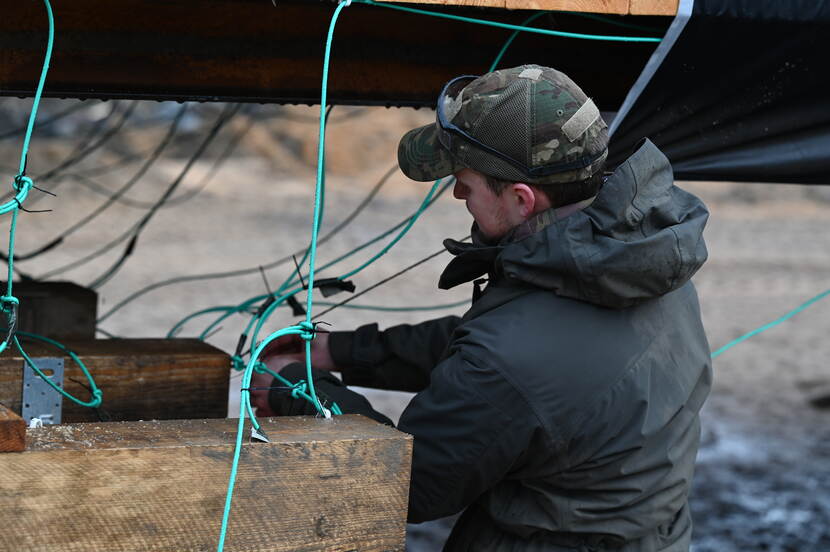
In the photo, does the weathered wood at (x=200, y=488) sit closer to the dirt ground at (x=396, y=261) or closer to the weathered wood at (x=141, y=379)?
the weathered wood at (x=141, y=379)

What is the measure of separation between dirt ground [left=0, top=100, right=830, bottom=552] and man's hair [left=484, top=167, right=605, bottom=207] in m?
2.96

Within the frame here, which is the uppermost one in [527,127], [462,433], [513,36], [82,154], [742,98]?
[513,36]

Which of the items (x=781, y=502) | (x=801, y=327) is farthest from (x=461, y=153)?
(x=801, y=327)

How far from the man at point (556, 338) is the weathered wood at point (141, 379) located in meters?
0.57

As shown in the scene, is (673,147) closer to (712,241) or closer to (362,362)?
(362,362)

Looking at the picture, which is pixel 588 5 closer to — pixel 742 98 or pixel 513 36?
pixel 513 36

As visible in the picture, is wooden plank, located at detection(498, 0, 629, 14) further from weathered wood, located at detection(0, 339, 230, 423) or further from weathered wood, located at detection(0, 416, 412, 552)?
weathered wood, located at detection(0, 339, 230, 423)

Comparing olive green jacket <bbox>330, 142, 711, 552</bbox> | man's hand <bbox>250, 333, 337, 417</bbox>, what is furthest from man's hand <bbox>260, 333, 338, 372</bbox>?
olive green jacket <bbox>330, 142, 711, 552</bbox>

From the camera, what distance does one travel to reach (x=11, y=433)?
147 cm

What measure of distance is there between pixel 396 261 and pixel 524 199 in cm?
956

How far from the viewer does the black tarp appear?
225 cm

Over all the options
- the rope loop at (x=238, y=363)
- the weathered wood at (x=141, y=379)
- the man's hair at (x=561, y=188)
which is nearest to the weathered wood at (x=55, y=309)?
the weathered wood at (x=141, y=379)

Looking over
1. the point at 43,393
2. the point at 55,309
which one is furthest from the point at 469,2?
the point at 55,309

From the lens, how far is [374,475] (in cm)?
175
